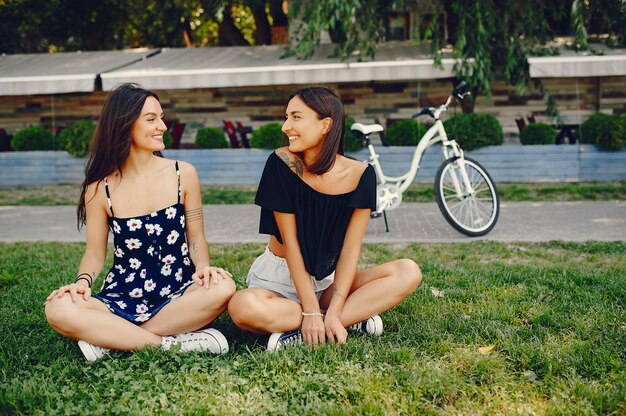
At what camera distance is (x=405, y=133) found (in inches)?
453

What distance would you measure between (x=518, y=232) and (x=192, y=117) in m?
9.74

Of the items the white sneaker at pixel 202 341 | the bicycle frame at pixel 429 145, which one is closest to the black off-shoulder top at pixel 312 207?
the white sneaker at pixel 202 341

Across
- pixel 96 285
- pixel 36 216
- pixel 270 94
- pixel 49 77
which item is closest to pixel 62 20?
pixel 49 77

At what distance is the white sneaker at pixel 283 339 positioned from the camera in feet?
10.5

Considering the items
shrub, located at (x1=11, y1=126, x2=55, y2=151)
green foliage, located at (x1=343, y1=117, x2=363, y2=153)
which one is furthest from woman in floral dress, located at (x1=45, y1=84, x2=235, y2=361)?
shrub, located at (x1=11, y1=126, x2=55, y2=151)

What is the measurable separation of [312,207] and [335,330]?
2.14 feet

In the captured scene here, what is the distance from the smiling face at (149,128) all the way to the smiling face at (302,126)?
68 centimetres

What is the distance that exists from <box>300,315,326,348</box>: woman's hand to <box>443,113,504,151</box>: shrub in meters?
8.30

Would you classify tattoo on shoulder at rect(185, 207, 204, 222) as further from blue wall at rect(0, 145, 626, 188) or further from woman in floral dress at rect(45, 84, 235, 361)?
blue wall at rect(0, 145, 626, 188)

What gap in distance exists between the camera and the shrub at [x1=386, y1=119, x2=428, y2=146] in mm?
11500

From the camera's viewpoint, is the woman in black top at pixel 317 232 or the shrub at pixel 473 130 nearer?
the woman in black top at pixel 317 232

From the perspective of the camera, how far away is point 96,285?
479 cm

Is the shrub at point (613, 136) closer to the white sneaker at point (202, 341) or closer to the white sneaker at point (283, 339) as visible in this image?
the white sneaker at point (283, 339)

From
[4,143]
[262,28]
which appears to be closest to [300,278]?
[4,143]
